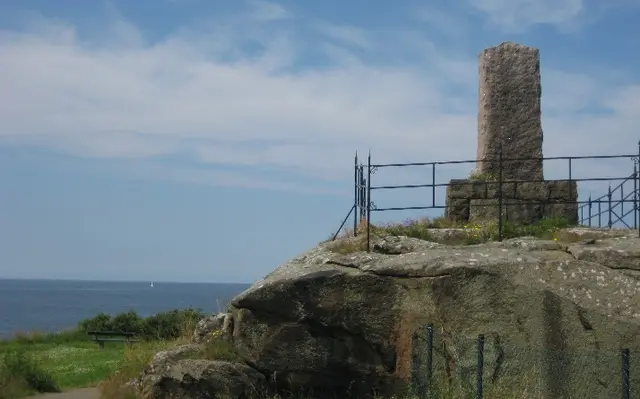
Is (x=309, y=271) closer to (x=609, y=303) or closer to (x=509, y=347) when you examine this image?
(x=509, y=347)

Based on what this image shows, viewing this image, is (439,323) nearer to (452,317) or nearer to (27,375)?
(452,317)

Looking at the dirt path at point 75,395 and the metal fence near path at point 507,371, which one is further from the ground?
the metal fence near path at point 507,371

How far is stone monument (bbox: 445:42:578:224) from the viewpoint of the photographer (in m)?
Answer: 18.6

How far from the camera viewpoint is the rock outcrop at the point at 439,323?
1285 centimetres

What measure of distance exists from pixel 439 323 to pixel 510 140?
7.29m

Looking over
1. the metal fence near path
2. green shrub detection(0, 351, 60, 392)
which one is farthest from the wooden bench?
the metal fence near path

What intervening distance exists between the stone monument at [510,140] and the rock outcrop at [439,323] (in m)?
3.42

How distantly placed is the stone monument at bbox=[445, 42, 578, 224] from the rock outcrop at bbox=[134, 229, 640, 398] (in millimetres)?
3423

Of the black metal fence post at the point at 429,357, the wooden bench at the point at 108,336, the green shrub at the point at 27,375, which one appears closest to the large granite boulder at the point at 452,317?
the black metal fence post at the point at 429,357

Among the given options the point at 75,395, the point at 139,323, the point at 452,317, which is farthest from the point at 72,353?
the point at 452,317

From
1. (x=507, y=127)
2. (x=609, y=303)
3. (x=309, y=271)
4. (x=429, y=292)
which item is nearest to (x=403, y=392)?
(x=429, y=292)

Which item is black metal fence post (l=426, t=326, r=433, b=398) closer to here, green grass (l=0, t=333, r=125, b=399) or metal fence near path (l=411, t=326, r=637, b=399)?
metal fence near path (l=411, t=326, r=637, b=399)

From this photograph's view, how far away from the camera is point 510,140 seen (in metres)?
19.6

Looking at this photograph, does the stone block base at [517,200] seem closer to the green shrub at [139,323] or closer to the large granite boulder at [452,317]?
the large granite boulder at [452,317]
